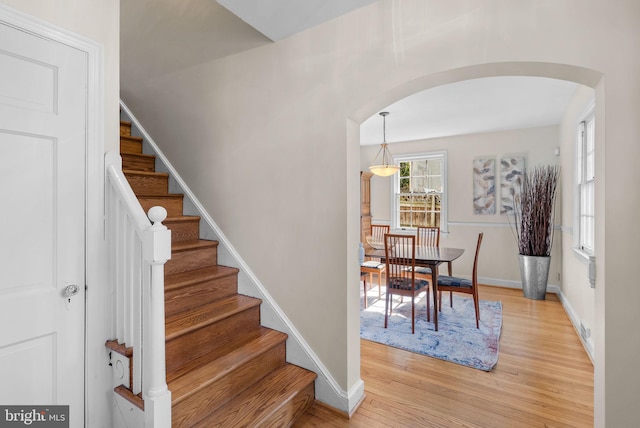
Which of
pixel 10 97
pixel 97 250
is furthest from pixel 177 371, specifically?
pixel 10 97

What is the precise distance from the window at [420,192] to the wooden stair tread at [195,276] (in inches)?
166

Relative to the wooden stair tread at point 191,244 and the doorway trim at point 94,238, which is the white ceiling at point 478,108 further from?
the doorway trim at point 94,238

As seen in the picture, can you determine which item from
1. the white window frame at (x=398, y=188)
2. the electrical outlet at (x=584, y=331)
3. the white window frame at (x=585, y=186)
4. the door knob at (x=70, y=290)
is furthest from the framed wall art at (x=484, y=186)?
the door knob at (x=70, y=290)

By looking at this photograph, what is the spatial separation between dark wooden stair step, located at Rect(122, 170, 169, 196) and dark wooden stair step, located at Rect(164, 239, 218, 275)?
23.6 inches

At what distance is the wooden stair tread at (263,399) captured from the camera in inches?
64.4

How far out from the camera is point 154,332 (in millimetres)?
1343

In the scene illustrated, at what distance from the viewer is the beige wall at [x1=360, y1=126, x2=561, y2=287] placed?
4801 millimetres

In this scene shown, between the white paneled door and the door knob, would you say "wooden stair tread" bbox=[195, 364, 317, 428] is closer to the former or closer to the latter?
the white paneled door

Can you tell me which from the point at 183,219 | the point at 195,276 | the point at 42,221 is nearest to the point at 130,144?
the point at 183,219

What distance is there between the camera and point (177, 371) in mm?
1733

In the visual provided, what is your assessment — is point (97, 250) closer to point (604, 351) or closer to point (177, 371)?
point (177, 371)

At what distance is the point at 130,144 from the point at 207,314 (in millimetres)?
1995

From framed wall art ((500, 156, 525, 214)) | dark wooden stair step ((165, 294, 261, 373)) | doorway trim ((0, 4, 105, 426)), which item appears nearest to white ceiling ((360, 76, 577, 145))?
framed wall art ((500, 156, 525, 214))

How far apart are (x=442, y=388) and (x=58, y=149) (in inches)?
107
